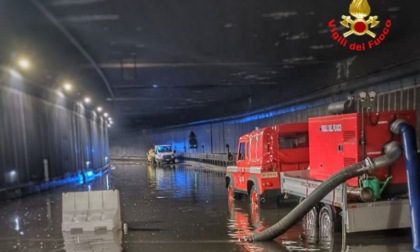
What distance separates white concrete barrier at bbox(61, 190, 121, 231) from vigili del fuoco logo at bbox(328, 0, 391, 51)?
25.4 ft

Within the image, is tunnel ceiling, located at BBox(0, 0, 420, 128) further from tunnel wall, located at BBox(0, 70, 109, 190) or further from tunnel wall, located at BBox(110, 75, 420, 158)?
tunnel wall, located at BBox(0, 70, 109, 190)

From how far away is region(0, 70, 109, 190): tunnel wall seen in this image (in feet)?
65.1

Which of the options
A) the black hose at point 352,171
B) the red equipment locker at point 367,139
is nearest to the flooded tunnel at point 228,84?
the red equipment locker at point 367,139

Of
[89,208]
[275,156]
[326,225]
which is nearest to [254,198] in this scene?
[275,156]

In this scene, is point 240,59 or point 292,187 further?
point 240,59

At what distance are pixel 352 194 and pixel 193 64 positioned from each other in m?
12.1

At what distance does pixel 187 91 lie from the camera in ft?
97.3

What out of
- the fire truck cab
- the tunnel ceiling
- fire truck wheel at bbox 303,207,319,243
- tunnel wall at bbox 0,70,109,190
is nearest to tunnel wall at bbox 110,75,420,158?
the tunnel ceiling

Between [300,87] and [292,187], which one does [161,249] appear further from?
[300,87]

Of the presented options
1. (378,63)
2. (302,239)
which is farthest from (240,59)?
(302,239)

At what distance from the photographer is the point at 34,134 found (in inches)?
933

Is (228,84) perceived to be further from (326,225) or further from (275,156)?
(326,225)

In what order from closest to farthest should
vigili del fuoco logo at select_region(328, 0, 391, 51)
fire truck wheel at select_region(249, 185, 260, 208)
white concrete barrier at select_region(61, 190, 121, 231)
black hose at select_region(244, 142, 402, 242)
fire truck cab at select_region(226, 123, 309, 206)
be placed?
black hose at select_region(244, 142, 402, 242) → white concrete barrier at select_region(61, 190, 121, 231) → vigili del fuoco logo at select_region(328, 0, 391, 51) → fire truck cab at select_region(226, 123, 309, 206) → fire truck wheel at select_region(249, 185, 260, 208)

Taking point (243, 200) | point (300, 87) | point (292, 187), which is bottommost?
point (243, 200)
